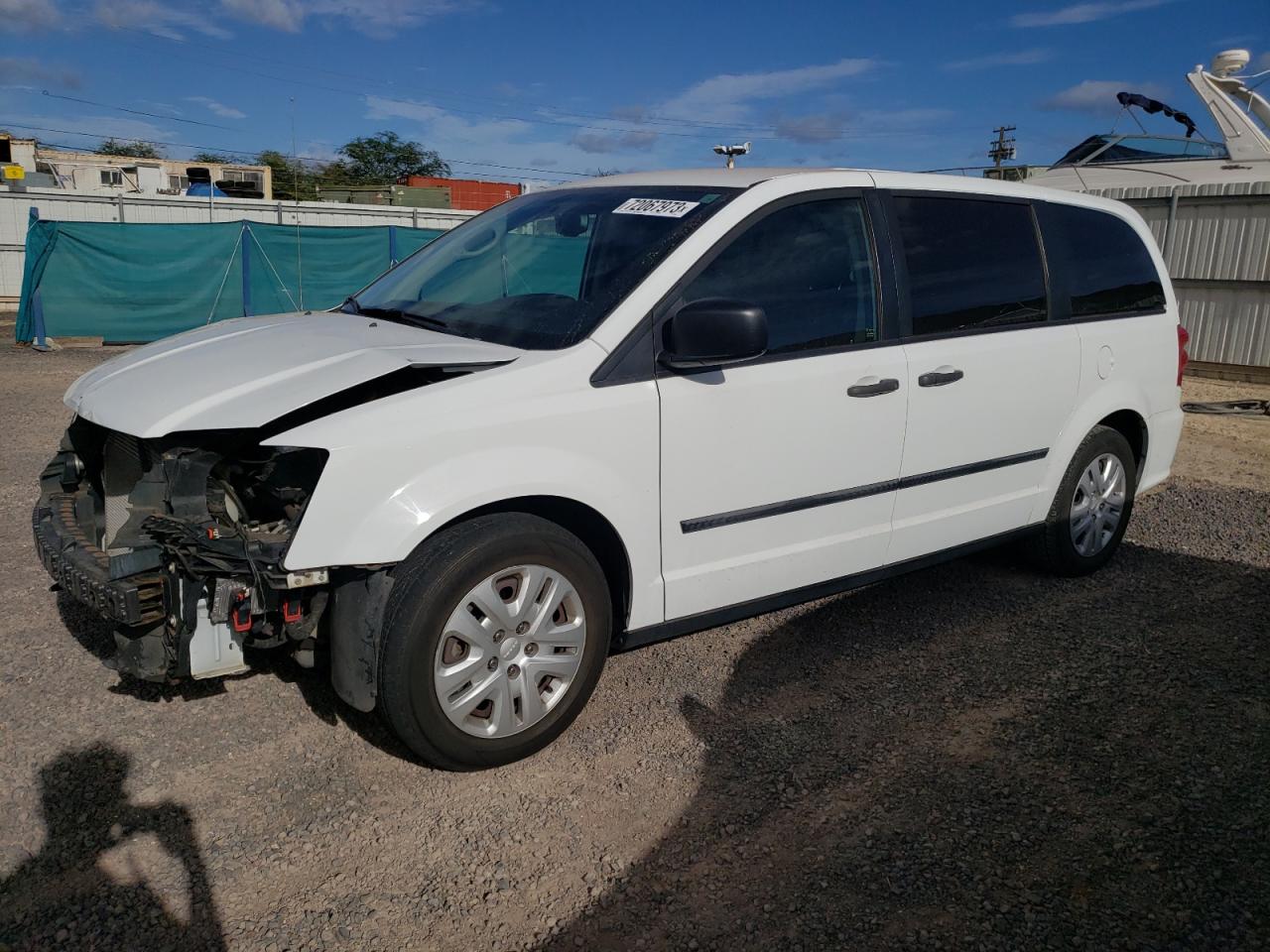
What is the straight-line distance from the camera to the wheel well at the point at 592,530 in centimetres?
312

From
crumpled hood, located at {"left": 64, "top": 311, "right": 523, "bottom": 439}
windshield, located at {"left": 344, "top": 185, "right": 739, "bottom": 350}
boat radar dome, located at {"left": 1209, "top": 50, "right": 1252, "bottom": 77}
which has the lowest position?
crumpled hood, located at {"left": 64, "top": 311, "right": 523, "bottom": 439}

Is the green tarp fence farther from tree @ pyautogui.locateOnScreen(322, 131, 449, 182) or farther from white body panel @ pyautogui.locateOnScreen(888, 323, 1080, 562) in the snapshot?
tree @ pyautogui.locateOnScreen(322, 131, 449, 182)

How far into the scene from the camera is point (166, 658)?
297 cm

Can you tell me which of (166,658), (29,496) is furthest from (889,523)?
(29,496)

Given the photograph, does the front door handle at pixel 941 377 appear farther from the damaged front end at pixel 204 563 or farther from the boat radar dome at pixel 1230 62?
the boat radar dome at pixel 1230 62

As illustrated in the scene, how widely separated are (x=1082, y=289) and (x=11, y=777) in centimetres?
480

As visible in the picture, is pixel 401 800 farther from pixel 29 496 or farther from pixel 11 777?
pixel 29 496

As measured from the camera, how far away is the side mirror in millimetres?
3143

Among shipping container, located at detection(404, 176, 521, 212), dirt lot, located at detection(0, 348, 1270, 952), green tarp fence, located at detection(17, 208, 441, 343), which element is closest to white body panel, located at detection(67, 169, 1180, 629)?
dirt lot, located at detection(0, 348, 1270, 952)

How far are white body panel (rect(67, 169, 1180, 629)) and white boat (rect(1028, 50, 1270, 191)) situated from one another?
11.0 m

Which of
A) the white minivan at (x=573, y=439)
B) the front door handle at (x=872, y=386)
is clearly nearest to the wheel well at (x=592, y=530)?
the white minivan at (x=573, y=439)

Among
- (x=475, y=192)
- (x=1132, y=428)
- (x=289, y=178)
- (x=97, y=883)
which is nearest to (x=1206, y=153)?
(x=1132, y=428)

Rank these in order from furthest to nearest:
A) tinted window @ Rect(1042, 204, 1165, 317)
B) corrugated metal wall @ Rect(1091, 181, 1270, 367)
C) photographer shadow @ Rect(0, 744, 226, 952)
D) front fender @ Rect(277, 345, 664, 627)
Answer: corrugated metal wall @ Rect(1091, 181, 1270, 367), tinted window @ Rect(1042, 204, 1165, 317), front fender @ Rect(277, 345, 664, 627), photographer shadow @ Rect(0, 744, 226, 952)

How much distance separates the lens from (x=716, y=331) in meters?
3.15
